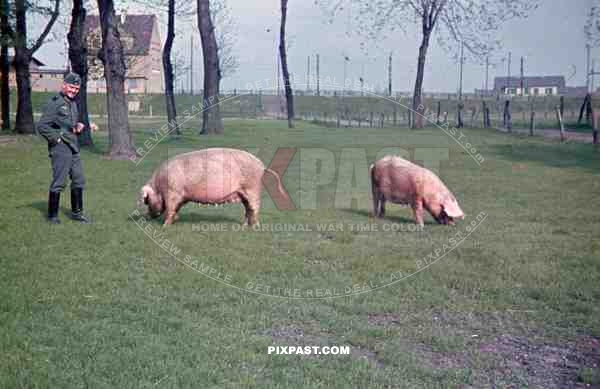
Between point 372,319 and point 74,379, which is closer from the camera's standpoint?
point 74,379

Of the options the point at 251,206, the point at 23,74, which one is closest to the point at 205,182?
the point at 251,206

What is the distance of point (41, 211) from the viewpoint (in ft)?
39.8

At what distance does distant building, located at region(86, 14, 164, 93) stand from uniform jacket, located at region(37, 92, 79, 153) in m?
11.7

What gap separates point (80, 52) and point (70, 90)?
622 inches

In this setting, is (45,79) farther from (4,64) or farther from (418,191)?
(418,191)

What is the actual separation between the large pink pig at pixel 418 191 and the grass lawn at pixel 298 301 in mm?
350

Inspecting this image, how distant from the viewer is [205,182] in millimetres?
10656

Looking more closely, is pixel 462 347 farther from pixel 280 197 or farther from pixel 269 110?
pixel 269 110

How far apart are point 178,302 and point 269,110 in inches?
1770

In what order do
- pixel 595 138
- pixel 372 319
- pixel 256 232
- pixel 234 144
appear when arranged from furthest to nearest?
1. pixel 595 138
2. pixel 234 144
3. pixel 256 232
4. pixel 372 319

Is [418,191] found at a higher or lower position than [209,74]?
lower

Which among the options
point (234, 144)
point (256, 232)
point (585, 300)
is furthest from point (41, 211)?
point (234, 144)

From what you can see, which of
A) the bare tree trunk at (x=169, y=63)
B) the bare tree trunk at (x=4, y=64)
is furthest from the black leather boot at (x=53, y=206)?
the bare tree trunk at (x=169, y=63)

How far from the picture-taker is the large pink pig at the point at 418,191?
37.6 ft
